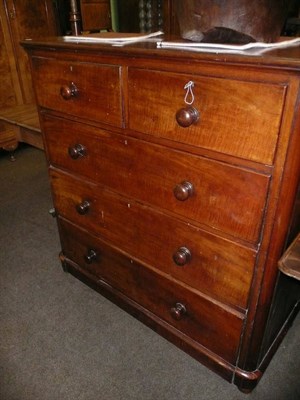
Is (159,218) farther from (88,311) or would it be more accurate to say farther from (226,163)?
(88,311)

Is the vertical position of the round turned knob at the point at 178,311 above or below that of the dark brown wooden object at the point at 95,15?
below

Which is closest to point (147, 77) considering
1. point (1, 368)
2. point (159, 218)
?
point (159, 218)

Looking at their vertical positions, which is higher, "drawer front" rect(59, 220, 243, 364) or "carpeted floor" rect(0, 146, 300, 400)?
"drawer front" rect(59, 220, 243, 364)

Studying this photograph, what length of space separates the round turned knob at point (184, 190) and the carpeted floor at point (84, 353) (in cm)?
71

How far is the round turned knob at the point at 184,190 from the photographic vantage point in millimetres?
917

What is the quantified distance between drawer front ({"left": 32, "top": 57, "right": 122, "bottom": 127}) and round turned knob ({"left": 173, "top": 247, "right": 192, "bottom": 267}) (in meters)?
0.43

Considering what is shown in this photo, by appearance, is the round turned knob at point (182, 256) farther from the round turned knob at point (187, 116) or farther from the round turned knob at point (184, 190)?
the round turned knob at point (187, 116)

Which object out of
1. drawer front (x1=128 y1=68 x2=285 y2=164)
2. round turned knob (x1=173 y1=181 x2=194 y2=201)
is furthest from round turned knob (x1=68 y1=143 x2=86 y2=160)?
round turned knob (x1=173 y1=181 x2=194 y2=201)

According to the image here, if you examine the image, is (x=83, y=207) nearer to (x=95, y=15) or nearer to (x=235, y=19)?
(x=235, y=19)

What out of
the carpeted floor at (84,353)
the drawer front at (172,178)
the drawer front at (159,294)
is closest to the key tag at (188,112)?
the drawer front at (172,178)

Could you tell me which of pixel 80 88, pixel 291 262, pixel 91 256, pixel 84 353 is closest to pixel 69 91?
→ pixel 80 88

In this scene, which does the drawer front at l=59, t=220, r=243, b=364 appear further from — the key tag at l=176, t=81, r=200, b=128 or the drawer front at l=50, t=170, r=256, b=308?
the key tag at l=176, t=81, r=200, b=128

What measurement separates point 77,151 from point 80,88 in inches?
8.9

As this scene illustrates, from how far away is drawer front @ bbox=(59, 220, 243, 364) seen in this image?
3.54ft
